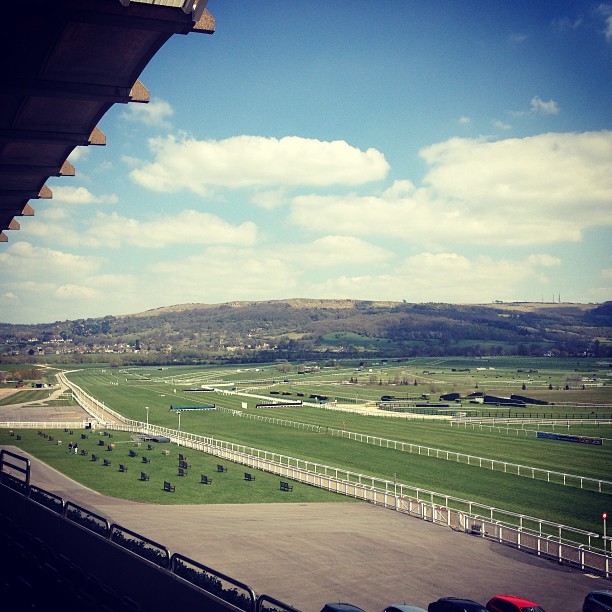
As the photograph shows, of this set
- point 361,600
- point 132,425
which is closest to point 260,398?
point 132,425

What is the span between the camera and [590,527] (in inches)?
1168

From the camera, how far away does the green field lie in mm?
36406

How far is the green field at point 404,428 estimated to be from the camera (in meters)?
36.4

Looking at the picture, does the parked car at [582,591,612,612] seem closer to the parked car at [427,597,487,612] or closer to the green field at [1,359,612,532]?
the parked car at [427,597,487,612]

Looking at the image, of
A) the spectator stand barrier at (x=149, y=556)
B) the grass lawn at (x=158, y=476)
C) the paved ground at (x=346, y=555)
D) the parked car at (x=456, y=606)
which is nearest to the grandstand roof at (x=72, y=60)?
the spectator stand barrier at (x=149, y=556)

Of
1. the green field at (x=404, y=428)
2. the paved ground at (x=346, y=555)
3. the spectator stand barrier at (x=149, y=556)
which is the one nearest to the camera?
the spectator stand barrier at (x=149, y=556)

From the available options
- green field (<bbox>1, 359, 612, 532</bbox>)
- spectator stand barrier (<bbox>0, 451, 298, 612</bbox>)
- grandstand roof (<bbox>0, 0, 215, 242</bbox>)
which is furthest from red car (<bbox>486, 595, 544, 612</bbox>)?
grandstand roof (<bbox>0, 0, 215, 242</bbox>)

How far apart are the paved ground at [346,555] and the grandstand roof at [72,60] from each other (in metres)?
13.3

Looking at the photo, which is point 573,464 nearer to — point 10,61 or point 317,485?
point 317,485

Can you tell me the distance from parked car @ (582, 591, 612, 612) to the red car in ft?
5.15

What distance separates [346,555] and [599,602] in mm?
8626

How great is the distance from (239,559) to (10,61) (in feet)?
56.6

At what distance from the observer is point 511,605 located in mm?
17031

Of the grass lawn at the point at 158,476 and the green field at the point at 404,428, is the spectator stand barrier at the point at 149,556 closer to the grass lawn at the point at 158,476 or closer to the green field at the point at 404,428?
the grass lawn at the point at 158,476
